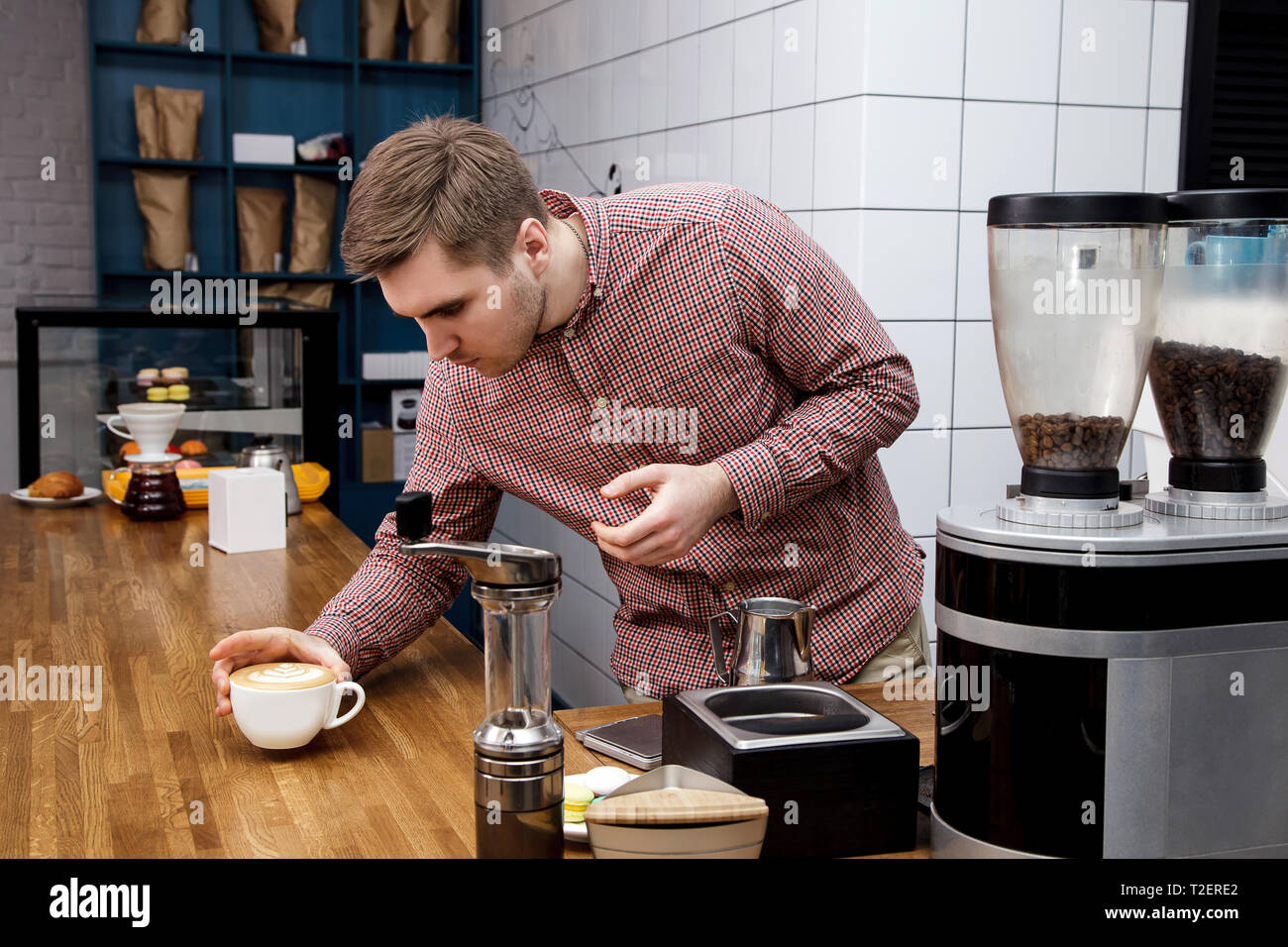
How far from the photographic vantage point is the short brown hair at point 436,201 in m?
1.31

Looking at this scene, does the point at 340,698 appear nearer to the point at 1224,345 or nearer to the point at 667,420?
the point at 667,420

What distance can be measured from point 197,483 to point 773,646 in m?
2.06

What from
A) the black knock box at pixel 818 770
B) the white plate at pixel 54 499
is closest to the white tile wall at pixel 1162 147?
the black knock box at pixel 818 770

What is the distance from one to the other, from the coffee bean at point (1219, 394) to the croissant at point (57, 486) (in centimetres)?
252

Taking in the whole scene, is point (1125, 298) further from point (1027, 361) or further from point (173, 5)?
point (173, 5)

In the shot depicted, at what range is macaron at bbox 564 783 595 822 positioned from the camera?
1080mm

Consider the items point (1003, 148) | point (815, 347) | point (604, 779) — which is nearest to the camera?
point (604, 779)

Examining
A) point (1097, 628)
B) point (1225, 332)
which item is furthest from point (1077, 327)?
point (1097, 628)

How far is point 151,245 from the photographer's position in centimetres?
460

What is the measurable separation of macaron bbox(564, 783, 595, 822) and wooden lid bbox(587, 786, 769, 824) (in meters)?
0.14

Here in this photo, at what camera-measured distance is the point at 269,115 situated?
15.6 feet

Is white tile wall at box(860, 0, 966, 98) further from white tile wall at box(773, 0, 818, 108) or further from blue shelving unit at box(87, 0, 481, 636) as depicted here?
blue shelving unit at box(87, 0, 481, 636)

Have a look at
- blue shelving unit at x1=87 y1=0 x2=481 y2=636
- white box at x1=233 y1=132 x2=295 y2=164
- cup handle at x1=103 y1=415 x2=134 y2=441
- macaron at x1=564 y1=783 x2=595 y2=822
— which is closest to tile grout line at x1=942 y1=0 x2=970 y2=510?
macaron at x1=564 y1=783 x2=595 y2=822
